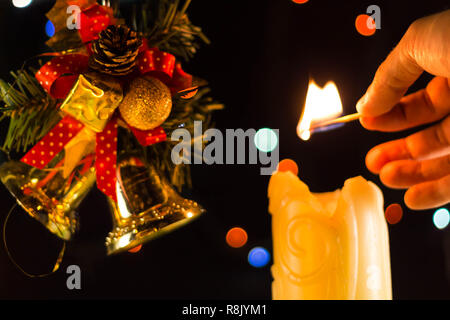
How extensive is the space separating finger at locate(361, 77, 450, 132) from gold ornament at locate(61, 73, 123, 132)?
43cm

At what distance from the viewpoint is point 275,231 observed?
578mm

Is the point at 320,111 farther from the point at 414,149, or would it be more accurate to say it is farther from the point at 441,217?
the point at 441,217

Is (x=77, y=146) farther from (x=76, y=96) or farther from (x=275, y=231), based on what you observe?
(x=275, y=231)

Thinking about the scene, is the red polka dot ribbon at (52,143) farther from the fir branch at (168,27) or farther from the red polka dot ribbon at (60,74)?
the fir branch at (168,27)

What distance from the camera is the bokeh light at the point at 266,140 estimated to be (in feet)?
2.61

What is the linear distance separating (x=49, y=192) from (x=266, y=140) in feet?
1.31

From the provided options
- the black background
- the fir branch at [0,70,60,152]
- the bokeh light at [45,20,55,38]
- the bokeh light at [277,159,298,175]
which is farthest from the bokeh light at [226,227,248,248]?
the bokeh light at [45,20,55,38]

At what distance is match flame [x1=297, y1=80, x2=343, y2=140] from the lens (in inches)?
23.7

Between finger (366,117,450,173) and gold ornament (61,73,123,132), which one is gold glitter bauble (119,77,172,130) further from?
finger (366,117,450,173)

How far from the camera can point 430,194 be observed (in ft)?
2.25

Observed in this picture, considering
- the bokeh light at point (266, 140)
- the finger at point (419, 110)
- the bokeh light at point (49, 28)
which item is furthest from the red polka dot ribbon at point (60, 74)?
the finger at point (419, 110)

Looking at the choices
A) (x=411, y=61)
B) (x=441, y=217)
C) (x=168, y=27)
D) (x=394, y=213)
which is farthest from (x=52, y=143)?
(x=441, y=217)
